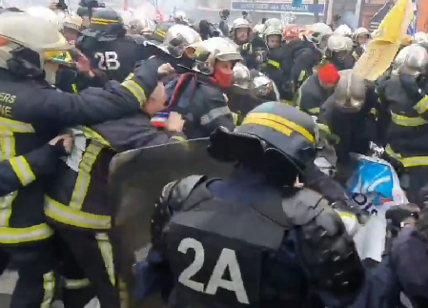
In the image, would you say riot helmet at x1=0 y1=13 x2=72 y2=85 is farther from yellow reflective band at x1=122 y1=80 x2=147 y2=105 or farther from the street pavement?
the street pavement

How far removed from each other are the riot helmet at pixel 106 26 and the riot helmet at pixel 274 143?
12.9ft

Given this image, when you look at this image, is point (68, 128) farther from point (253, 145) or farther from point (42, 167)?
point (253, 145)

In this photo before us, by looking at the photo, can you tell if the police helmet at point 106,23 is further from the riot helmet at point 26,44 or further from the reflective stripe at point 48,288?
the reflective stripe at point 48,288

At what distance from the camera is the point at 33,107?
2.85 metres

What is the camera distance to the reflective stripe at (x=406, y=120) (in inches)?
197

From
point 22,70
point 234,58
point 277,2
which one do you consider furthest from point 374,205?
point 277,2

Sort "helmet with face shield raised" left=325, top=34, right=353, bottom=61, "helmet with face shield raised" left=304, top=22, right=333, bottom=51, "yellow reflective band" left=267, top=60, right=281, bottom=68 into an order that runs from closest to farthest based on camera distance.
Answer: "helmet with face shield raised" left=325, top=34, right=353, bottom=61 < "yellow reflective band" left=267, top=60, right=281, bottom=68 < "helmet with face shield raised" left=304, top=22, right=333, bottom=51

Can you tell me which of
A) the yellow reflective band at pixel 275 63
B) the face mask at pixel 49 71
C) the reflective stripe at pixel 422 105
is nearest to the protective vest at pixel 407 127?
the reflective stripe at pixel 422 105

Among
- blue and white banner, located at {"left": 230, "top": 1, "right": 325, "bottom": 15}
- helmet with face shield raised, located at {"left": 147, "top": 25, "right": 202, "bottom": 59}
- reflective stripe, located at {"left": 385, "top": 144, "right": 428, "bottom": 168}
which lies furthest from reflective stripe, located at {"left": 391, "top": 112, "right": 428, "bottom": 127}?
blue and white banner, located at {"left": 230, "top": 1, "right": 325, "bottom": 15}

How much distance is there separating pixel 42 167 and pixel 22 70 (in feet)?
1.66

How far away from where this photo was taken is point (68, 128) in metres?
3.03

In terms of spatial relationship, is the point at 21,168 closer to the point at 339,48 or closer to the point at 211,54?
the point at 211,54

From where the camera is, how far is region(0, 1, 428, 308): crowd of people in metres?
1.86

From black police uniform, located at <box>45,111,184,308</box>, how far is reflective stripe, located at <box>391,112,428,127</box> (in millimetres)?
2613
